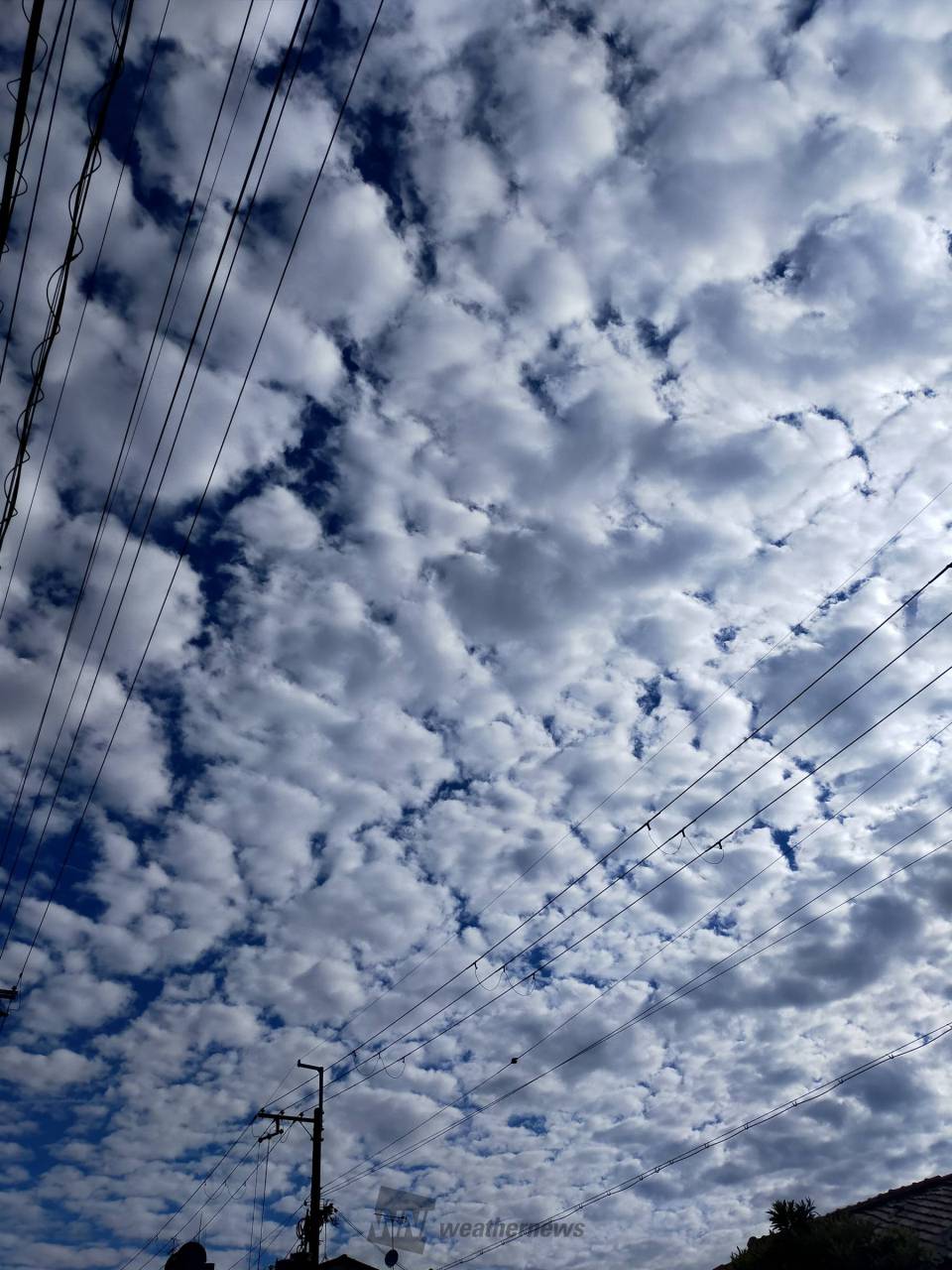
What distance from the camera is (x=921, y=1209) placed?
68.9 feet

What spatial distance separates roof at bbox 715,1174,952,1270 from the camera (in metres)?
18.6

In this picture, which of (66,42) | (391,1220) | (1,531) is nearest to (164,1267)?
(1,531)

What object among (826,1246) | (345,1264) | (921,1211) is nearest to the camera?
(826,1246)

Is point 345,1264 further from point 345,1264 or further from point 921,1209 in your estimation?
point 921,1209

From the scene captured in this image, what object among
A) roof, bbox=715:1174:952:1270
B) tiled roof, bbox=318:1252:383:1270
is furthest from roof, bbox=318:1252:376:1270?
roof, bbox=715:1174:952:1270

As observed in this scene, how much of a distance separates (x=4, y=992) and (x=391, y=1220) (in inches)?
975

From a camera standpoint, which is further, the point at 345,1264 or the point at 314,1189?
the point at 345,1264

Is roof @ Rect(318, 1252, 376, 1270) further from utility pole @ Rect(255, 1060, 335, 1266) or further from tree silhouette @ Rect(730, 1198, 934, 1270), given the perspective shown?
tree silhouette @ Rect(730, 1198, 934, 1270)

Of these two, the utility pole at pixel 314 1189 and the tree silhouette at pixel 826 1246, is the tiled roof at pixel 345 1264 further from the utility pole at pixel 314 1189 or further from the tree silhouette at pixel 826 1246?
the tree silhouette at pixel 826 1246

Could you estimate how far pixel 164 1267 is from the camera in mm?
14766

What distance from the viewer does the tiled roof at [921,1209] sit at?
748 inches

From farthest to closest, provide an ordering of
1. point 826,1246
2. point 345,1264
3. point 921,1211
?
1. point 345,1264
2. point 921,1211
3. point 826,1246

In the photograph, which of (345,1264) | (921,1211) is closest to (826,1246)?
(921,1211)

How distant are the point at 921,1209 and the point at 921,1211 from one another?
0.16m
